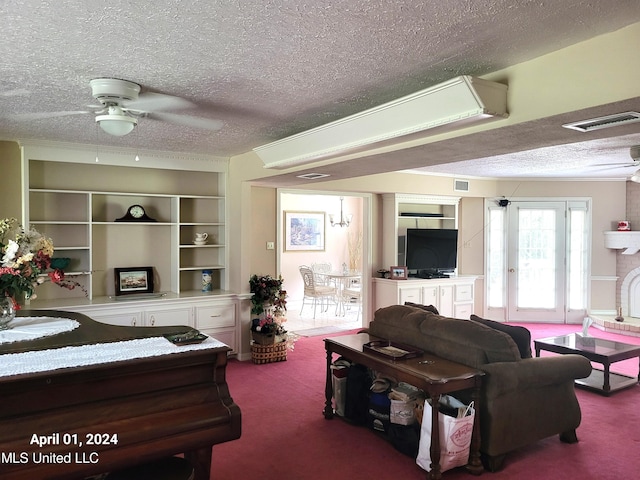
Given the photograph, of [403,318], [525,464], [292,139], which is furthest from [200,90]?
[525,464]

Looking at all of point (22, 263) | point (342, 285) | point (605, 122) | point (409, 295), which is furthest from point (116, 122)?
point (342, 285)

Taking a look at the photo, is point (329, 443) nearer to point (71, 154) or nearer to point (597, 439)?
point (597, 439)

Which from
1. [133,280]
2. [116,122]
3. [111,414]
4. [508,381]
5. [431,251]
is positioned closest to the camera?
[111,414]

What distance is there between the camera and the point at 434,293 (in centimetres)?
725

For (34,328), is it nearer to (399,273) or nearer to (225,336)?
Result: (225,336)

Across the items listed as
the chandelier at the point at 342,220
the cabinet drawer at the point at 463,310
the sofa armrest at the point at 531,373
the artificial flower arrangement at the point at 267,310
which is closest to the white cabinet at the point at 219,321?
the artificial flower arrangement at the point at 267,310

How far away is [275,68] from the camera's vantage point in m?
2.50

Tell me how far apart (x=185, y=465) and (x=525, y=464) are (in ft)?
7.40

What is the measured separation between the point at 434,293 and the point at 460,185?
70.7 inches

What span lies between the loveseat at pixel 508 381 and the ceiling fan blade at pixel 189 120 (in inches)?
→ 86.0

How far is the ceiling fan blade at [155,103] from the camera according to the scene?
300cm

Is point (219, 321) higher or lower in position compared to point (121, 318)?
lower

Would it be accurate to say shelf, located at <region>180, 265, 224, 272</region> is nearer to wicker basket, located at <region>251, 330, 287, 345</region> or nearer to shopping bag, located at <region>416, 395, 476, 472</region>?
wicker basket, located at <region>251, 330, 287, 345</region>

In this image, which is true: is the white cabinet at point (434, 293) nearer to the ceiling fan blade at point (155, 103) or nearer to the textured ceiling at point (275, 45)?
the textured ceiling at point (275, 45)
